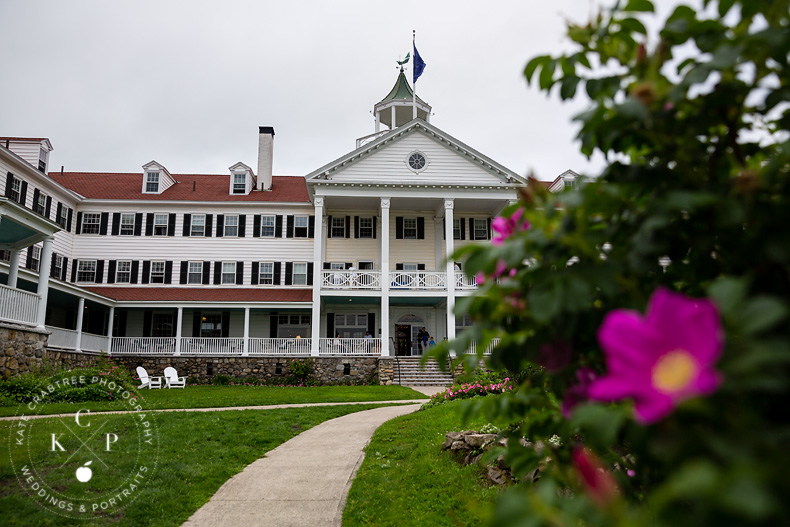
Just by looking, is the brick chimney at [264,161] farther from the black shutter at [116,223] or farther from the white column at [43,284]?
the white column at [43,284]

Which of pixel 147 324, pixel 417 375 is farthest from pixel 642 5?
pixel 147 324

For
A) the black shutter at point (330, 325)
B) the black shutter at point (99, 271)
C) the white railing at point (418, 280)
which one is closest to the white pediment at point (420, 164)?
the white railing at point (418, 280)

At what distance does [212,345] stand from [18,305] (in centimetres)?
1076

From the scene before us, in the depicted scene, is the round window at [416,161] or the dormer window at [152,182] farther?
the dormer window at [152,182]

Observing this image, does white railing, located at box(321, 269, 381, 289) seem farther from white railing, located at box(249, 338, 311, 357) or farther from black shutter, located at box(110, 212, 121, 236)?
black shutter, located at box(110, 212, 121, 236)

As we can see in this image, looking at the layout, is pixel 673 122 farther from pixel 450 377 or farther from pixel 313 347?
pixel 313 347

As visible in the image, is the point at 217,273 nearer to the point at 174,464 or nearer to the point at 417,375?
the point at 417,375

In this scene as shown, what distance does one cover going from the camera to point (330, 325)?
28750 mm

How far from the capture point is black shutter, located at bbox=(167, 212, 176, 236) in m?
30.0

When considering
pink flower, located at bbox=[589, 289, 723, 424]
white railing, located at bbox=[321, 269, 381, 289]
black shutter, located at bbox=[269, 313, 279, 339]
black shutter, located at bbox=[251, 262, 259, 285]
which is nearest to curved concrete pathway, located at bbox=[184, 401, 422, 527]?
pink flower, located at bbox=[589, 289, 723, 424]

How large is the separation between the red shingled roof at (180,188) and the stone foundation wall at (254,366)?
9113mm

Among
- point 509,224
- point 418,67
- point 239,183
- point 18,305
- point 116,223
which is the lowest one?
point 509,224

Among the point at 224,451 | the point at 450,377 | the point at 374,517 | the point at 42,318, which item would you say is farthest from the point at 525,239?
the point at 450,377

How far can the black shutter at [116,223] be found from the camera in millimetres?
29703
